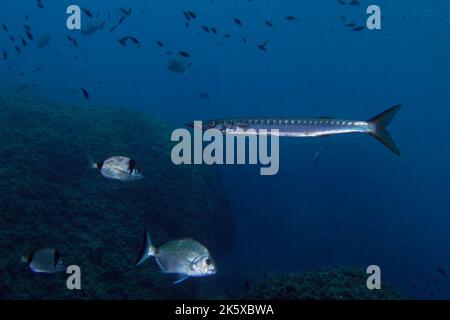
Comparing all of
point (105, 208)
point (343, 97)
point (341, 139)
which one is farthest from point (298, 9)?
point (105, 208)

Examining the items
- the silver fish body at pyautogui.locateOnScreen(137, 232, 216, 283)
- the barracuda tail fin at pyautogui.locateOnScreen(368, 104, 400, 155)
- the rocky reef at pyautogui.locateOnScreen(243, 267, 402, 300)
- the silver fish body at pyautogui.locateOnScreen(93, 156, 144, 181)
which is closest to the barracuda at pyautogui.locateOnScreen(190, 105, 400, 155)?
the barracuda tail fin at pyautogui.locateOnScreen(368, 104, 400, 155)

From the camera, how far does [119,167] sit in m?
5.41

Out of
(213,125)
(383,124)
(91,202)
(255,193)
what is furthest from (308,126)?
(255,193)

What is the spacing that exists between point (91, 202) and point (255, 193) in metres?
20.4

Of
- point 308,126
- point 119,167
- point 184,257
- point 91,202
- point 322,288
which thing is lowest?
point 322,288

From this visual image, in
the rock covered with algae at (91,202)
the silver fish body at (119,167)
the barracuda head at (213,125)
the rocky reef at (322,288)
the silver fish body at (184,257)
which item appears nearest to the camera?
the silver fish body at (184,257)

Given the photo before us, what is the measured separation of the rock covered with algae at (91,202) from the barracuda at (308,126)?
2728mm

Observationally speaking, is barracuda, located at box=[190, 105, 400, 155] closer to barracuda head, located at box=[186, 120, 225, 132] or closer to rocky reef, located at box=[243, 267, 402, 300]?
barracuda head, located at box=[186, 120, 225, 132]

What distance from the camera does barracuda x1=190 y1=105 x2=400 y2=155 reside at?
20.0 feet

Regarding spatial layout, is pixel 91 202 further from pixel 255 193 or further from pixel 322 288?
pixel 255 193

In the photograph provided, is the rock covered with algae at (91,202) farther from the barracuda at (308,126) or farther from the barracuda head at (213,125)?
the barracuda at (308,126)

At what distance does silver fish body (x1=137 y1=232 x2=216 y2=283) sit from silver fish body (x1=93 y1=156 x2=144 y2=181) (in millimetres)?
1293

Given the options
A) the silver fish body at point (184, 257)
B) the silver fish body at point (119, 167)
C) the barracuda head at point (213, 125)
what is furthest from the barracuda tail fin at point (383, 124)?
the silver fish body at point (119, 167)

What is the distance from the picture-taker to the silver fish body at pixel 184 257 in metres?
4.49
